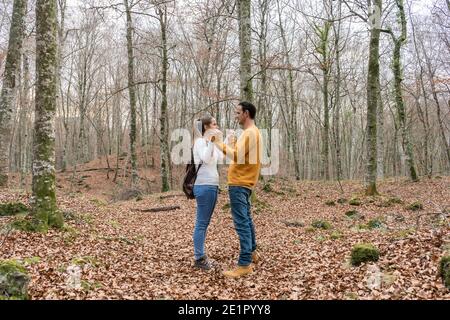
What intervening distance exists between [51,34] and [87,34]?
90.1 feet

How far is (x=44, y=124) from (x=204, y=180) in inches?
140

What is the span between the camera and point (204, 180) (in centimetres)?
576

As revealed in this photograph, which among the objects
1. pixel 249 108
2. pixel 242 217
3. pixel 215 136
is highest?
pixel 249 108

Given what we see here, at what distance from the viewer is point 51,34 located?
723cm

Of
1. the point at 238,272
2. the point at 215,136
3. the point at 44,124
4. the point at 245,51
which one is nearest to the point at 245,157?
the point at 215,136

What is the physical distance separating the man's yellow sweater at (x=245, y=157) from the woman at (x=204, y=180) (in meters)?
0.38

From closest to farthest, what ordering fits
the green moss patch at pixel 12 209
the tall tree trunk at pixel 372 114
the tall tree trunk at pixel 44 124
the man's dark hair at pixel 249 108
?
the man's dark hair at pixel 249 108 < the tall tree trunk at pixel 44 124 < the green moss patch at pixel 12 209 < the tall tree trunk at pixel 372 114

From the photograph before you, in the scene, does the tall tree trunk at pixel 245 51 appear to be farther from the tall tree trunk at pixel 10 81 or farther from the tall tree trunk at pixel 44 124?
the tall tree trunk at pixel 10 81

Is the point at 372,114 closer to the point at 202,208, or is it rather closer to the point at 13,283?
the point at 202,208

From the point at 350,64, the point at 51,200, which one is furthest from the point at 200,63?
the point at 51,200

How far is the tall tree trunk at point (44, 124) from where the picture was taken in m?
7.03

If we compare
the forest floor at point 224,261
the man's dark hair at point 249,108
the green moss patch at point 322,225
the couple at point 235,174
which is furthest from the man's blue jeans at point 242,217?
the green moss patch at point 322,225

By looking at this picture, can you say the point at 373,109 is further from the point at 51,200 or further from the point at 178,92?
the point at 178,92
